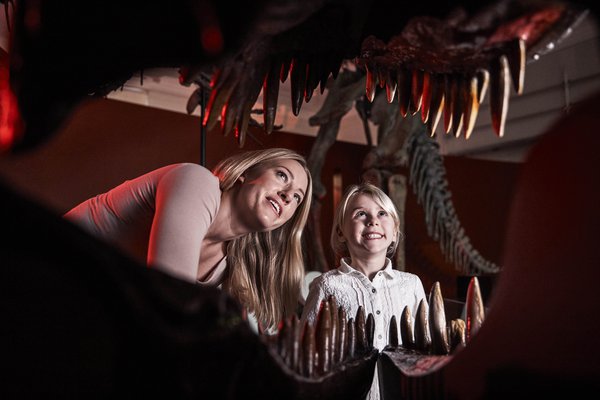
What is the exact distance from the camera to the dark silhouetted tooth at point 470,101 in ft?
2.21

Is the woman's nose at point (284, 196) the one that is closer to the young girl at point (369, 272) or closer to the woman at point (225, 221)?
the woman at point (225, 221)

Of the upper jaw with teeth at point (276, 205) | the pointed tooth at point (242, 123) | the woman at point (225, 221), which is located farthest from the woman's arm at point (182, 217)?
the upper jaw with teeth at point (276, 205)

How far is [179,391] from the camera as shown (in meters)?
0.41

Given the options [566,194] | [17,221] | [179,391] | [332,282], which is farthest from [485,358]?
[332,282]

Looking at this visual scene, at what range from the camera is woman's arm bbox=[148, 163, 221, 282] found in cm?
99

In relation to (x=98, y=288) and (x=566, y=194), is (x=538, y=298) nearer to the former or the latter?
(x=566, y=194)

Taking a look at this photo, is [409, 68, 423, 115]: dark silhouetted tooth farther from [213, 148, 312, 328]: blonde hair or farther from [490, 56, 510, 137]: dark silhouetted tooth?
[213, 148, 312, 328]: blonde hair

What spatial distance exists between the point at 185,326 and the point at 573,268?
0.96 feet

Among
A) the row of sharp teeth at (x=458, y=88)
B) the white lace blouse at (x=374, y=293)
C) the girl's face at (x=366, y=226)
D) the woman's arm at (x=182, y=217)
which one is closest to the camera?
the row of sharp teeth at (x=458, y=88)

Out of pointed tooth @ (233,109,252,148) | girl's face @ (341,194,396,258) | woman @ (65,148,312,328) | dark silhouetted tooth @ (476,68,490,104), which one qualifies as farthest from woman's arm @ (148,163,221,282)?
girl's face @ (341,194,396,258)

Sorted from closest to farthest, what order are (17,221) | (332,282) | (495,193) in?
(17,221) → (332,282) → (495,193)

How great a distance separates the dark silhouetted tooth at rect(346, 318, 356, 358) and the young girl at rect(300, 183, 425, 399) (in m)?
1.38

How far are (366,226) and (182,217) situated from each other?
1.24 metres

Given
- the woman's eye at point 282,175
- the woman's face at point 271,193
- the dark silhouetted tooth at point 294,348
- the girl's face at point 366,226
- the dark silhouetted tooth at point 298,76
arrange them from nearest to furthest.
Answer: the dark silhouetted tooth at point 294,348
the dark silhouetted tooth at point 298,76
the woman's face at point 271,193
the woman's eye at point 282,175
the girl's face at point 366,226
